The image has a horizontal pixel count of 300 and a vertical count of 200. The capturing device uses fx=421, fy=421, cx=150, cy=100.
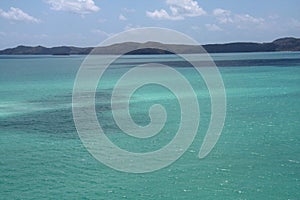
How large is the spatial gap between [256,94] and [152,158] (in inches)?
882

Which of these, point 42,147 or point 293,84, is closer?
point 42,147

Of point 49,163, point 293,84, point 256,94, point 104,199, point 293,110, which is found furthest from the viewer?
Result: point 293,84

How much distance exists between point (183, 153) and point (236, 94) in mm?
21279

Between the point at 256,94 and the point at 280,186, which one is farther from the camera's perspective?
the point at 256,94

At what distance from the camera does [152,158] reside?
60.7 feet

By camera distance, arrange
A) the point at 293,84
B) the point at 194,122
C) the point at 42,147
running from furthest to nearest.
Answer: the point at 293,84 < the point at 194,122 < the point at 42,147

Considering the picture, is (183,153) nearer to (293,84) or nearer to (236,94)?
(236,94)

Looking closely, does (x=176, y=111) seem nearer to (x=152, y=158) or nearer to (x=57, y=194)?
(x=152, y=158)

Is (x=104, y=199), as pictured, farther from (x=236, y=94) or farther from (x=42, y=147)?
(x=236, y=94)

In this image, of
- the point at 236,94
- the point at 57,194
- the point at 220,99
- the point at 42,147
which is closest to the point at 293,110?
the point at 220,99

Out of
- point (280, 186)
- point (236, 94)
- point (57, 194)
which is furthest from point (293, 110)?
point (57, 194)

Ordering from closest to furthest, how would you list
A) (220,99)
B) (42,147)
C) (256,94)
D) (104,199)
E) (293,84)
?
(104,199), (42,147), (220,99), (256,94), (293,84)

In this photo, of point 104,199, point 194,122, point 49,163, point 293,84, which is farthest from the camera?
point 293,84

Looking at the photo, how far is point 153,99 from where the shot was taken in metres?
35.8
